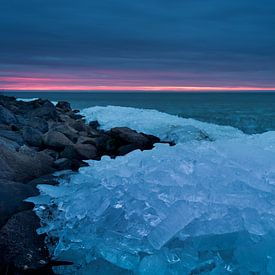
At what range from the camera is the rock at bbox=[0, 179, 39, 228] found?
4.82 m

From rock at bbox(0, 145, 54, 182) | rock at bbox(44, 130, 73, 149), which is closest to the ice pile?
rock at bbox(0, 145, 54, 182)

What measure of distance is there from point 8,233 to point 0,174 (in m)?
1.54

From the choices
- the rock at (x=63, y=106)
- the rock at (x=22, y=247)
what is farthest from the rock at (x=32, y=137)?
the rock at (x=63, y=106)

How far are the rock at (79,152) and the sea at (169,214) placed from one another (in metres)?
4.48

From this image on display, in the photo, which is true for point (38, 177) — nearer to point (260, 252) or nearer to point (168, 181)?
point (168, 181)

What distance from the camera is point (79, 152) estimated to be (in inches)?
399

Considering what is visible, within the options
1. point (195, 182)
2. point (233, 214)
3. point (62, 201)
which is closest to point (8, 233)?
point (62, 201)

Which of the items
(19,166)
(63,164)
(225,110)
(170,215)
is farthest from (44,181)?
(225,110)

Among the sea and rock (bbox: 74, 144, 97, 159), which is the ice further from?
the sea

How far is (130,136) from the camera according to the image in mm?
12633

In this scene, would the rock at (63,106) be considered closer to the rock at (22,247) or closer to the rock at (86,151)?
the rock at (86,151)

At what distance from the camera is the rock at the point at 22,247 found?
4094 millimetres

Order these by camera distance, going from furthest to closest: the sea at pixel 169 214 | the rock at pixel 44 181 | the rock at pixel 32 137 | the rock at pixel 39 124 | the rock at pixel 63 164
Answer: the rock at pixel 39 124 → the rock at pixel 32 137 → the rock at pixel 63 164 → the rock at pixel 44 181 → the sea at pixel 169 214

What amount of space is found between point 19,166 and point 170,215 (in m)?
3.06
